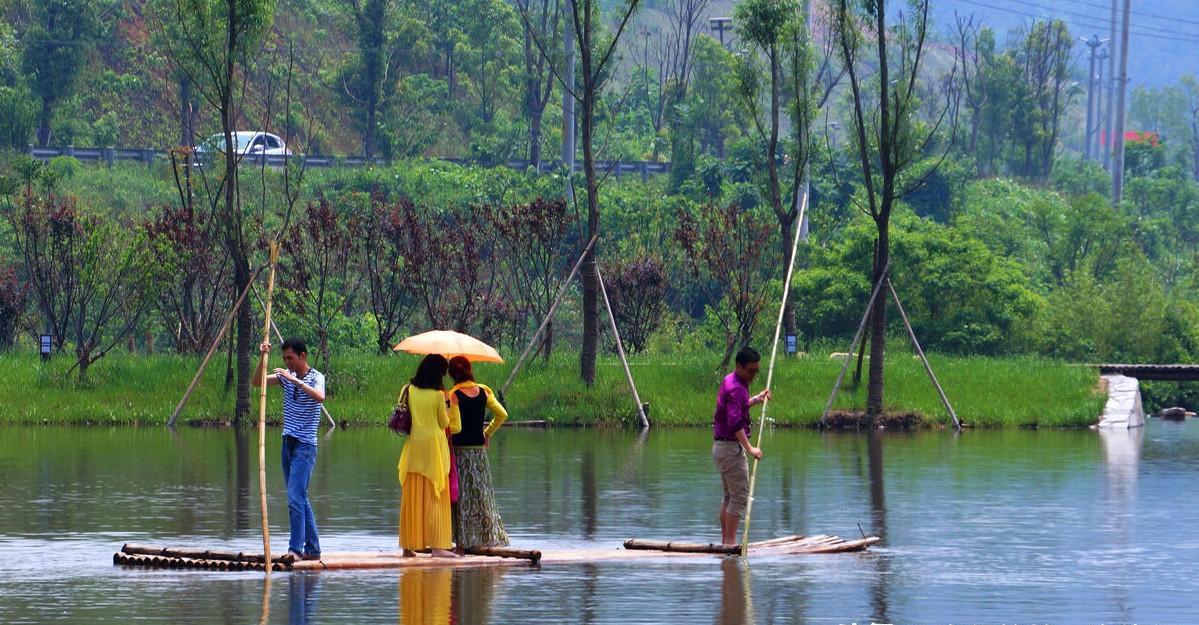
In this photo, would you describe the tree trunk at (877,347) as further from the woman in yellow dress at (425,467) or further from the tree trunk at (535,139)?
the tree trunk at (535,139)

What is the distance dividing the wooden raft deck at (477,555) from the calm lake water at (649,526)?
0.63 ft

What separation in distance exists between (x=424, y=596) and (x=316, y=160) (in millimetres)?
55640

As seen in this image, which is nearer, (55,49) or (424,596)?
(424,596)

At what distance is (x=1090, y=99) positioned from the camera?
11244 cm

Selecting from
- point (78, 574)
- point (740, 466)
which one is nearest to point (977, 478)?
point (740, 466)

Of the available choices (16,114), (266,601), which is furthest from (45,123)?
(266,601)

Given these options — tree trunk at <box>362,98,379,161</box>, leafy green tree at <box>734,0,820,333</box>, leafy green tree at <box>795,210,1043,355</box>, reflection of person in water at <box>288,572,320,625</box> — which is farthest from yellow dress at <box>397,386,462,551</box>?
tree trunk at <box>362,98,379,161</box>

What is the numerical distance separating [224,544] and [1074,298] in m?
32.7

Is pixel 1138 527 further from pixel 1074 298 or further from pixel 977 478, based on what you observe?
pixel 1074 298

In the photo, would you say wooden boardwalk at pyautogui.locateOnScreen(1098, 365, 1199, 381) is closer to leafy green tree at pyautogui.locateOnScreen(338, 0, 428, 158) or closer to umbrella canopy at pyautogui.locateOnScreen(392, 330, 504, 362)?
umbrella canopy at pyautogui.locateOnScreen(392, 330, 504, 362)

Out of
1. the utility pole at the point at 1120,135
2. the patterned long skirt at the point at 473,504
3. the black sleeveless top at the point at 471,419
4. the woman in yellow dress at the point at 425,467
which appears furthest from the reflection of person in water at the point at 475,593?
the utility pole at the point at 1120,135

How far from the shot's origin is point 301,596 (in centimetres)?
1403

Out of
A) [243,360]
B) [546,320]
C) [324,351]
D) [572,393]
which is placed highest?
[546,320]

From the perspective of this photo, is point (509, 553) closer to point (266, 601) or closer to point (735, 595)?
point (735, 595)
